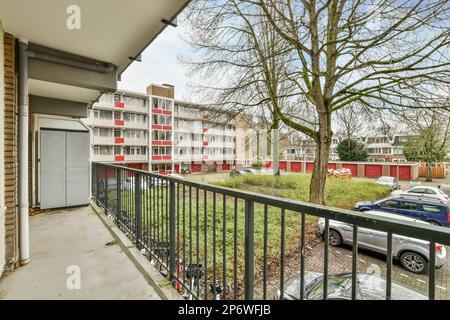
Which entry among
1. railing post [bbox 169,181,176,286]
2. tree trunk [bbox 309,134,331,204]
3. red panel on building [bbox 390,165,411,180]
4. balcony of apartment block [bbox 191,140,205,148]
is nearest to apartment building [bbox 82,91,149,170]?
balcony of apartment block [bbox 191,140,205,148]

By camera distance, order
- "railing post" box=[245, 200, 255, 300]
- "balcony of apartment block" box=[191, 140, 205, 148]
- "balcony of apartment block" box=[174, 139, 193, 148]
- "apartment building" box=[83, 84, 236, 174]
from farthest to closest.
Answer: "balcony of apartment block" box=[191, 140, 205, 148]
"balcony of apartment block" box=[174, 139, 193, 148]
"apartment building" box=[83, 84, 236, 174]
"railing post" box=[245, 200, 255, 300]

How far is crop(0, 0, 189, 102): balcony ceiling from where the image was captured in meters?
2.22

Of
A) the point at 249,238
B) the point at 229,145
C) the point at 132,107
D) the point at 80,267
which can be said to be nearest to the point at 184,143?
the point at 132,107

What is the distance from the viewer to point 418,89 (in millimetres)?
5980

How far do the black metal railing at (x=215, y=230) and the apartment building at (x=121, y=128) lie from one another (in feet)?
66.4

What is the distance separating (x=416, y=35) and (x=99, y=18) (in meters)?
6.73

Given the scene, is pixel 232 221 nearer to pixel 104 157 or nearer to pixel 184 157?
pixel 104 157

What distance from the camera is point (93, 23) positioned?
2541 millimetres

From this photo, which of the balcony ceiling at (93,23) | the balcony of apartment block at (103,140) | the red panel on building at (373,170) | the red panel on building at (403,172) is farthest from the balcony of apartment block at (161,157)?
the red panel on building at (403,172)

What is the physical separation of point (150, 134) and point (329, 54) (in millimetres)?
22945

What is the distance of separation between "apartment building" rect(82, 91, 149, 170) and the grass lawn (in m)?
16.1

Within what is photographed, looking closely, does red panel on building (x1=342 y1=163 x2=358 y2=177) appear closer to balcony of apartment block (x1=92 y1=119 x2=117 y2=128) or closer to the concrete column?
the concrete column

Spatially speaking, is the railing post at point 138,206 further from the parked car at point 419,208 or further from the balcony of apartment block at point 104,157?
the balcony of apartment block at point 104,157
